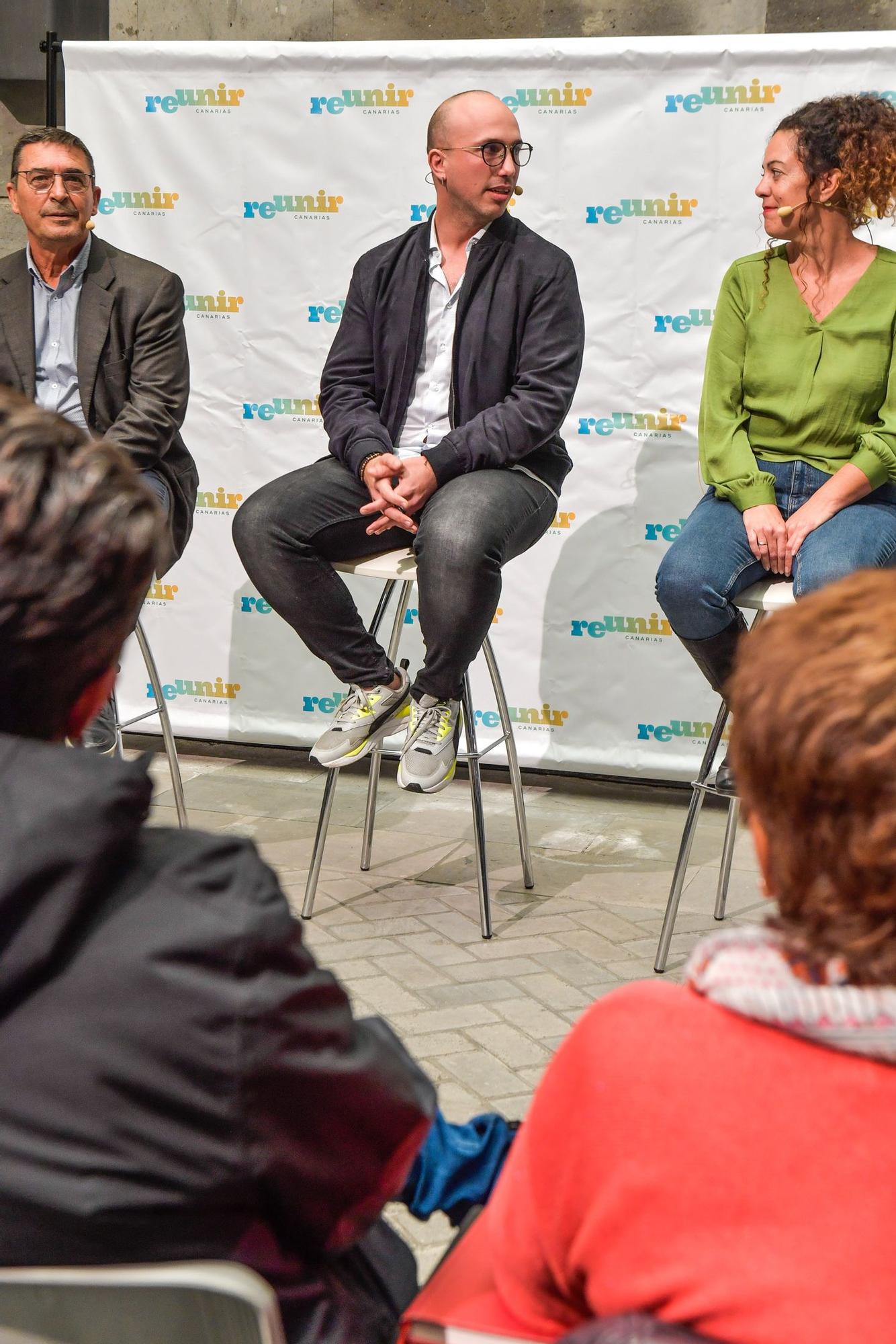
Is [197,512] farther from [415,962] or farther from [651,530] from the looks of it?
[415,962]

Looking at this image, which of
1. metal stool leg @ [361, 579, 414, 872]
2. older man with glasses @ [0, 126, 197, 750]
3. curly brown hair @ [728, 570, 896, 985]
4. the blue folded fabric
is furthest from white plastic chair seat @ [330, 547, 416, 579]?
curly brown hair @ [728, 570, 896, 985]

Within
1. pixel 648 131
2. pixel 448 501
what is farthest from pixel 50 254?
pixel 648 131

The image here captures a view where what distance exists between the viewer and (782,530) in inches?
115

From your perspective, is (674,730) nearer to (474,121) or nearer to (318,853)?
(318,853)

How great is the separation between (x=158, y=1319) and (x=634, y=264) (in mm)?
3687

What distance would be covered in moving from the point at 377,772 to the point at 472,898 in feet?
1.49

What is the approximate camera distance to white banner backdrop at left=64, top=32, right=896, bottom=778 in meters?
3.92

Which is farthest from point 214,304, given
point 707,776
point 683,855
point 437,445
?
point 683,855

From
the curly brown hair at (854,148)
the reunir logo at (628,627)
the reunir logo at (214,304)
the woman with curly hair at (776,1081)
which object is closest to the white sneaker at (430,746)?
the reunir logo at (628,627)

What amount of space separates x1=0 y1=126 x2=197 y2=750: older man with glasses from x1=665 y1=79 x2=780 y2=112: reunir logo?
1.53 m

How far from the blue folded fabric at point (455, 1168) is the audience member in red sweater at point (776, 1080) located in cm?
33

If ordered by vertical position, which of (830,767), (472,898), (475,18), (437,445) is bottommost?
(472,898)

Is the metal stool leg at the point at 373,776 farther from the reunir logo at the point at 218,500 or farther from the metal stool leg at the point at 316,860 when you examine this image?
the reunir logo at the point at 218,500

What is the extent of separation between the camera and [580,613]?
4.22 metres
